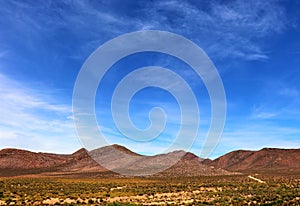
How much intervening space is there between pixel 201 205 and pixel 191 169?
98.0 metres

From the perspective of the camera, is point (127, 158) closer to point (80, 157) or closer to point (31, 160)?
point (80, 157)

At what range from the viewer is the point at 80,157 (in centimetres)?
18700

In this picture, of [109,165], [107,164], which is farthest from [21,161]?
[109,165]

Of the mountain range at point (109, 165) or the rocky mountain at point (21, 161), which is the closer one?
the mountain range at point (109, 165)

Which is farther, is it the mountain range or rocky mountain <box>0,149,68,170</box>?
rocky mountain <box>0,149,68,170</box>

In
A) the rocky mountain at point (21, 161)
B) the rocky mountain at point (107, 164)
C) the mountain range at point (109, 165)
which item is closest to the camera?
the mountain range at point (109, 165)

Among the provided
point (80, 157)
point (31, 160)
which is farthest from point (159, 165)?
point (31, 160)

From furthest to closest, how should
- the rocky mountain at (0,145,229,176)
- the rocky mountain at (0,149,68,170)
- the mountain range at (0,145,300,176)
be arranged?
the rocky mountain at (0,149,68,170) < the rocky mountain at (0,145,229,176) < the mountain range at (0,145,300,176)

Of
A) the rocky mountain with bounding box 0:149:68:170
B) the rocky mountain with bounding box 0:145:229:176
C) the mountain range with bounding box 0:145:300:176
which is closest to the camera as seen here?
the mountain range with bounding box 0:145:300:176

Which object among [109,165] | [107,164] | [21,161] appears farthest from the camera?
[21,161]

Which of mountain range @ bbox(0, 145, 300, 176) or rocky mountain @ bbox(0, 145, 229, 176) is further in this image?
rocky mountain @ bbox(0, 145, 229, 176)

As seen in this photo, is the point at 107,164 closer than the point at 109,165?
No

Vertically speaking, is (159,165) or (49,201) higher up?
(159,165)

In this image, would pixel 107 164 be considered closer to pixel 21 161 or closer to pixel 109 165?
pixel 109 165
